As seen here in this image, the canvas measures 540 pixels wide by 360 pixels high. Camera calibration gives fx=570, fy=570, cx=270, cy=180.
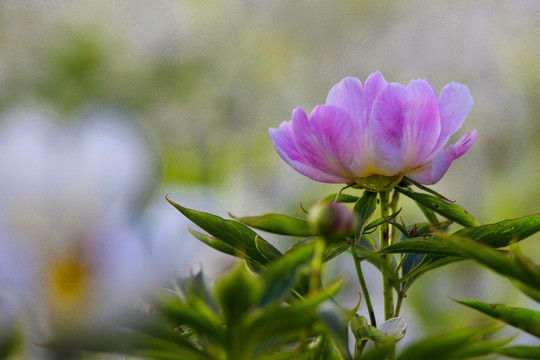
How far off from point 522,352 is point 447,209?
117mm

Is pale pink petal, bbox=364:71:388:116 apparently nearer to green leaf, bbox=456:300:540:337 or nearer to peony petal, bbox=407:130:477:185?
peony petal, bbox=407:130:477:185

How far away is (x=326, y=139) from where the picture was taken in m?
0.39

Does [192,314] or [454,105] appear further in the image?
[454,105]

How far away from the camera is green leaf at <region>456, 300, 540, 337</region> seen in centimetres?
29

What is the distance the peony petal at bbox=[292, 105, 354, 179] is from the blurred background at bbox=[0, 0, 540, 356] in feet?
7.14

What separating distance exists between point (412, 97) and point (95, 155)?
24 cm

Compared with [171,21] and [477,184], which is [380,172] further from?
[171,21]

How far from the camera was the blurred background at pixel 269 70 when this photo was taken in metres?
3.22

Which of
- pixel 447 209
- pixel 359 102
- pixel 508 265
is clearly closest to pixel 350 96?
pixel 359 102

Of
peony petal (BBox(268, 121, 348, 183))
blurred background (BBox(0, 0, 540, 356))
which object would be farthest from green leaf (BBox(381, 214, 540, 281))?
blurred background (BBox(0, 0, 540, 356))

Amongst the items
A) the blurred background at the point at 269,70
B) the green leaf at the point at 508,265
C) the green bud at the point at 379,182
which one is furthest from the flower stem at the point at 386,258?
the blurred background at the point at 269,70

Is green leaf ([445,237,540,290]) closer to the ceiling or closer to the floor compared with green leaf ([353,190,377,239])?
closer to the floor

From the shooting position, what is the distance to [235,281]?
21 cm

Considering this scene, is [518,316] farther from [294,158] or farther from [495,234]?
[294,158]
